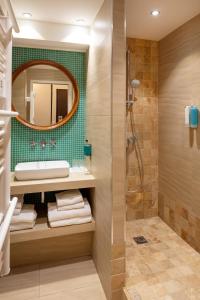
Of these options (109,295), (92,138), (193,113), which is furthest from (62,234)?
(193,113)

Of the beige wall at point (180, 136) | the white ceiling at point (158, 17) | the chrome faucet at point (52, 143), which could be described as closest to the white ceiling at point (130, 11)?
the white ceiling at point (158, 17)

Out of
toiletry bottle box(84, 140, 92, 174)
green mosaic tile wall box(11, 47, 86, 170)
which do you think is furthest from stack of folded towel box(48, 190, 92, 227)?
green mosaic tile wall box(11, 47, 86, 170)

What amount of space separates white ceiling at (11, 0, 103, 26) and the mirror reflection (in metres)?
0.49

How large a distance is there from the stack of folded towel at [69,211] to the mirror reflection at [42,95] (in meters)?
0.88

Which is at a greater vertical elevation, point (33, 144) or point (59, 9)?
point (59, 9)

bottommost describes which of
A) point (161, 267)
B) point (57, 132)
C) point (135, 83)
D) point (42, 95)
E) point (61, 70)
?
point (161, 267)

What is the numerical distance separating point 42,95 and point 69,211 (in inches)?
50.5

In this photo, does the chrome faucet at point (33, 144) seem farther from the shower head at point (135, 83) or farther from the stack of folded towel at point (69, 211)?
the shower head at point (135, 83)

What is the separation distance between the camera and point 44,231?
2078mm

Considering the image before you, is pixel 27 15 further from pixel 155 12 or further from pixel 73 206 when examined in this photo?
pixel 73 206

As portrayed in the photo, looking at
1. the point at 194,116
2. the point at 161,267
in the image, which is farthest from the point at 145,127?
the point at 161,267

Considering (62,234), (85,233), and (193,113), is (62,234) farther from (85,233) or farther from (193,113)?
(193,113)

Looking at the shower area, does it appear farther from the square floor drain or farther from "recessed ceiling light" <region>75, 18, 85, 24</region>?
"recessed ceiling light" <region>75, 18, 85, 24</region>

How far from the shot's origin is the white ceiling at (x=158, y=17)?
1943mm
